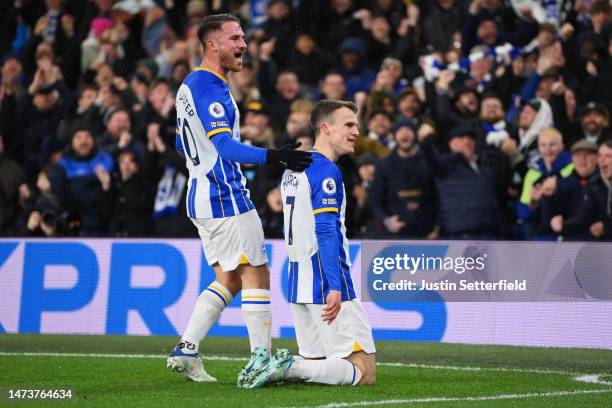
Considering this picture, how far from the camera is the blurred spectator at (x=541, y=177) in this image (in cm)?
1225

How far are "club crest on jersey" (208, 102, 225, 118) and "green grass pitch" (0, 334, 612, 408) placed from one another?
1.70 m

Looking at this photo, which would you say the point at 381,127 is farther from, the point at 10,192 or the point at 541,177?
the point at 10,192

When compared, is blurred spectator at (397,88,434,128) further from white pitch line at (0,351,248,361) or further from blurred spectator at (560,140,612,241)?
white pitch line at (0,351,248,361)

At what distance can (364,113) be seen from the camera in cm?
1405

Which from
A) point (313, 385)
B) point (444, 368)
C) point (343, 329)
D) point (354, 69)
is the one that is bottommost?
point (444, 368)

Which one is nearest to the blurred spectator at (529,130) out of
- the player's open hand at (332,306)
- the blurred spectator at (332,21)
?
the blurred spectator at (332,21)

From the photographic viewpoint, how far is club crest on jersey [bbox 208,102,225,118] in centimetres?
736

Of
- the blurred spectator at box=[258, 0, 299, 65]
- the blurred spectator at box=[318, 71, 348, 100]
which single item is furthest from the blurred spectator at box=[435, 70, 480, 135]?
the blurred spectator at box=[258, 0, 299, 65]

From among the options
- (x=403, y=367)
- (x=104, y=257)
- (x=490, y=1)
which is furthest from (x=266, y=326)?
(x=490, y=1)

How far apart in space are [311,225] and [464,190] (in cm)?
A: 558

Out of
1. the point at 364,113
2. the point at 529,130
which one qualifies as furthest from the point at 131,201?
the point at 529,130

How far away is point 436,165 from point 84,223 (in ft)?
13.9

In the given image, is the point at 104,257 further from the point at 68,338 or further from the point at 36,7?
the point at 36,7

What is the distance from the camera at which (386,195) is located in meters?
12.9
